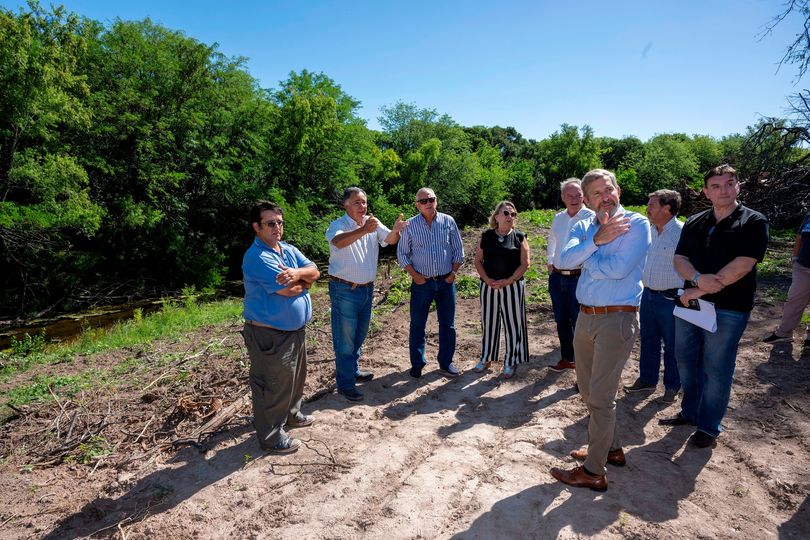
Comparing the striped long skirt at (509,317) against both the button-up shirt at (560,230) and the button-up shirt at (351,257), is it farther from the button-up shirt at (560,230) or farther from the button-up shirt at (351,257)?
the button-up shirt at (351,257)

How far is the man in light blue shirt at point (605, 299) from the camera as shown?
2854 mm

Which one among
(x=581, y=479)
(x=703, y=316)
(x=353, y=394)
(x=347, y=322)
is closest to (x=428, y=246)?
(x=347, y=322)

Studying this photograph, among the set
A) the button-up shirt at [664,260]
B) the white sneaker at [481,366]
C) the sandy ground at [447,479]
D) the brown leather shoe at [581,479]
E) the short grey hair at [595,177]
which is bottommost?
the sandy ground at [447,479]

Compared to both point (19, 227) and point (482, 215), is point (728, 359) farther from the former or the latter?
point (482, 215)

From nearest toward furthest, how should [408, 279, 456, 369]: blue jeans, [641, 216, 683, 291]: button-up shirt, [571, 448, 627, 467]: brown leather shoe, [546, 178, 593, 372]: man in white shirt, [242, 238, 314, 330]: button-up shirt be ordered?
[571, 448, 627, 467]: brown leather shoe
[242, 238, 314, 330]: button-up shirt
[641, 216, 683, 291]: button-up shirt
[546, 178, 593, 372]: man in white shirt
[408, 279, 456, 369]: blue jeans

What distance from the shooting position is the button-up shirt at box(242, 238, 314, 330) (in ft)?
11.2

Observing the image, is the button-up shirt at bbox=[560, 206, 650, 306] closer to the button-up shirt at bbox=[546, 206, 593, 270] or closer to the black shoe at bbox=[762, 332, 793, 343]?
the button-up shirt at bbox=[546, 206, 593, 270]

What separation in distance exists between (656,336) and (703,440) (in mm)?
1176

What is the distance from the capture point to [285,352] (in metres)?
3.55

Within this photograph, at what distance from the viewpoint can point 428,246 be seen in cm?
495

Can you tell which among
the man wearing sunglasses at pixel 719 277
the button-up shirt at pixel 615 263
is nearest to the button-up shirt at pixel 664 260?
the man wearing sunglasses at pixel 719 277

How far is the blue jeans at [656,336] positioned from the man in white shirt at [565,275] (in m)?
0.67

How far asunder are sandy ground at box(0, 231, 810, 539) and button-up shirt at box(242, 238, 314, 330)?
1090 millimetres

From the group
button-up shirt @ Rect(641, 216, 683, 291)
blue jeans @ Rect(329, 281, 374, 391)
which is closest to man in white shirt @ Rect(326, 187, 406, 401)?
blue jeans @ Rect(329, 281, 374, 391)
